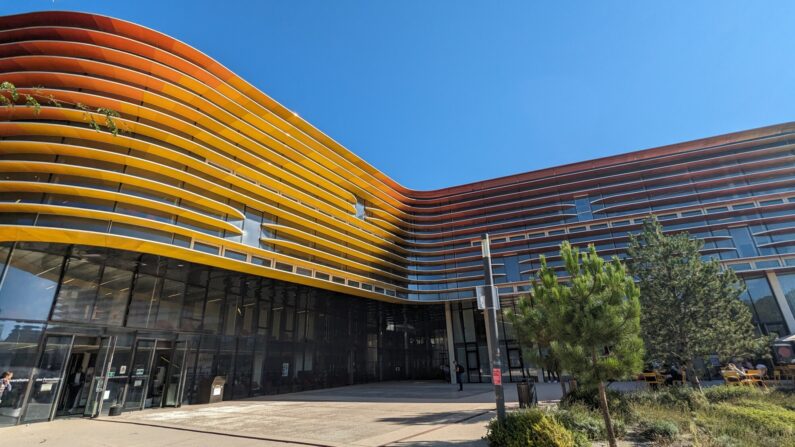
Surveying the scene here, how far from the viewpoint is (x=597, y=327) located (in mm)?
8289

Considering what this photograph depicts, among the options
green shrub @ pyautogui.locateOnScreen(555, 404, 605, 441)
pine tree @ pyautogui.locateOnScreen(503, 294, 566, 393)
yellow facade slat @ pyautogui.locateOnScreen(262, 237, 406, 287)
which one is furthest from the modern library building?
pine tree @ pyautogui.locateOnScreen(503, 294, 566, 393)

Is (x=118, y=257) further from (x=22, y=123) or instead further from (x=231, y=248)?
(x=22, y=123)

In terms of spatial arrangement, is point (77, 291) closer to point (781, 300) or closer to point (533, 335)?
point (533, 335)

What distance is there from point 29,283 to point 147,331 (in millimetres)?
4734

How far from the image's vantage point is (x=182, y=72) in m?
18.2

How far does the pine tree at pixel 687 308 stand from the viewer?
14.5 m

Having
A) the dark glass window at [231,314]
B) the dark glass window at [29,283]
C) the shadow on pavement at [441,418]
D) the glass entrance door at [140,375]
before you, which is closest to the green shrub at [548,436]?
the shadow on pavement at [441,418]

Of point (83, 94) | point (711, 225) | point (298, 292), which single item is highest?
point (83, 94)

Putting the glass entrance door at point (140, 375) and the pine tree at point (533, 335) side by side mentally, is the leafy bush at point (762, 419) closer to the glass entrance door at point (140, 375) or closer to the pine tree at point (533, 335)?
the pine tree at point (533, 335)

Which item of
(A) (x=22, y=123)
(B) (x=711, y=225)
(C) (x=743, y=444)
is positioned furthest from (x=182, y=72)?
(B) (x=711, y=225)

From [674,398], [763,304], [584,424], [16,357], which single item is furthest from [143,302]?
[763,304]

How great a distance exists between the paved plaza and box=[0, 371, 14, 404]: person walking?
1.27 m

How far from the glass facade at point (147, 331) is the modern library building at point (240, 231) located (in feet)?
0.27

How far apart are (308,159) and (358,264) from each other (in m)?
8.03
